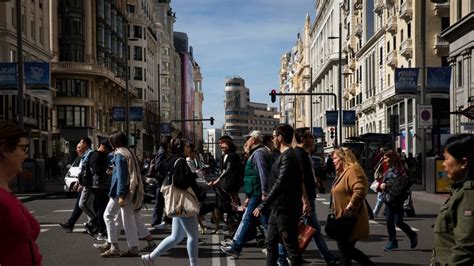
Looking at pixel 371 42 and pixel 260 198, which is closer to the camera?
pixel 260 198

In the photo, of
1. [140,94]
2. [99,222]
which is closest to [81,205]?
[99,222]

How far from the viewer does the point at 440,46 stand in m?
44.1

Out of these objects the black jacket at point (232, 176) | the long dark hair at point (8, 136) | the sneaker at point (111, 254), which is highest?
the long dark hair at point (8, 136)

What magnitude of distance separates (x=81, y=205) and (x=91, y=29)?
176 feet

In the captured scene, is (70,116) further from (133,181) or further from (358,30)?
(133,181)

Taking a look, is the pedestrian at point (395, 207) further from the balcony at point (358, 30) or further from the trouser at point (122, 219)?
the balcony at point (358, 30)

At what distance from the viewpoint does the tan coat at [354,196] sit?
7.26 metres

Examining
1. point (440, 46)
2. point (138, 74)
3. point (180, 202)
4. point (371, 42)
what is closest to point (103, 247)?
point (180, 202)

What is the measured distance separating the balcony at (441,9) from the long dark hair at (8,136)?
43.2 meters

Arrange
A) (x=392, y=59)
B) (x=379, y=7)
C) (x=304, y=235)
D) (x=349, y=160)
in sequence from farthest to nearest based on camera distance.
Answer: (x=379, y=7) < (x=392, y=59) < (x=304, y=235) < (x=349, y=160)

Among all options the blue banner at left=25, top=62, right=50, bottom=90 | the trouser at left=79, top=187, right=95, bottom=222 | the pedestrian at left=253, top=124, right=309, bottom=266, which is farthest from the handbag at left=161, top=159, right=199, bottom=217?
the blue banner at left=25, top=62, right=50, bottom=90

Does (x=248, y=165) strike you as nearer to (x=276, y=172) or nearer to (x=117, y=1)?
(x=276, y=172)

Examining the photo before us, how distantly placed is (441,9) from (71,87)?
32908 mm

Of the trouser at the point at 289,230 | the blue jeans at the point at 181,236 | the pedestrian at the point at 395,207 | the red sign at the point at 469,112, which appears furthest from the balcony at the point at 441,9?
the trouser at the point at 289,230
